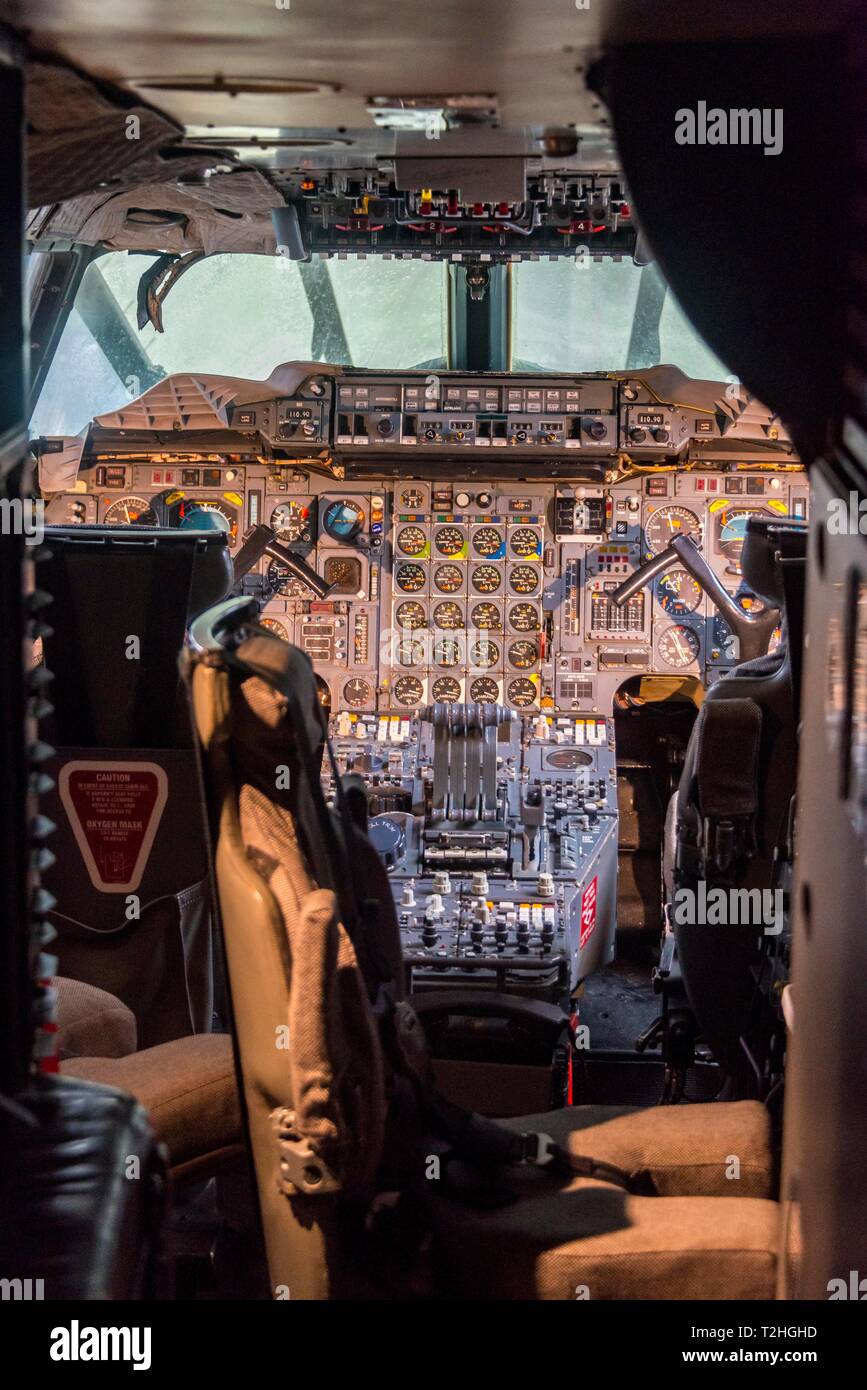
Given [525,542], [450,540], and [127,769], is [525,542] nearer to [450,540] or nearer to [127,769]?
[450,540]

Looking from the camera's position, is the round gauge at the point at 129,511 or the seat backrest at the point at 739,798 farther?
the round gauge at the point at 129,511

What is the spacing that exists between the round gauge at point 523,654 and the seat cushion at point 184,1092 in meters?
3.74

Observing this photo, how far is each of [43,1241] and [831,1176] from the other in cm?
74

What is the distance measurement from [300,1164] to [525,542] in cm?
426

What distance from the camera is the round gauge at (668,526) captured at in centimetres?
527

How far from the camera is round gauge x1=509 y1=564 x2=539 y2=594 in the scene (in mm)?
5316

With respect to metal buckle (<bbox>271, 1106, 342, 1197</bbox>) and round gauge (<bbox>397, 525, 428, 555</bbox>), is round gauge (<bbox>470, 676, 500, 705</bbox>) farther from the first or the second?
metal buckle (<bbox>271, 1106, 342, 1197</bbox>)

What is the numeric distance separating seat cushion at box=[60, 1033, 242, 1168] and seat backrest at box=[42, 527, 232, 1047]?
2.96 ft

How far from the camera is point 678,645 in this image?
5.25 m

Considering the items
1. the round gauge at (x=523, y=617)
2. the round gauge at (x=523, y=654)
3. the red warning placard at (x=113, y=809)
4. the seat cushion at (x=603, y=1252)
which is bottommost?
the seat cushion at (x=603, y=1252)

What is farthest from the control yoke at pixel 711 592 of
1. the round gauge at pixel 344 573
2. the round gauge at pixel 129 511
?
the round gauge at pixel 129 511

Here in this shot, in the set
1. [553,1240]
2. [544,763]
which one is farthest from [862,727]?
[544,763]

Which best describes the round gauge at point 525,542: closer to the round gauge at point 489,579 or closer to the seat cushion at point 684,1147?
the round gauge at point 489,579

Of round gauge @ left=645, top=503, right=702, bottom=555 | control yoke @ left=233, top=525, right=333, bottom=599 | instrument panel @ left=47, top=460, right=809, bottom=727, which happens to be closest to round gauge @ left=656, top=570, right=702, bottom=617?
instrument panel @ left=47, top=460, right=809, bottom=727
